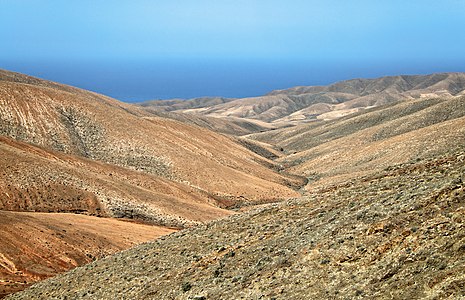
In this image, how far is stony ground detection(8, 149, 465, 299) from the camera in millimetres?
16422

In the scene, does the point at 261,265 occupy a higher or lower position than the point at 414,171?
lower

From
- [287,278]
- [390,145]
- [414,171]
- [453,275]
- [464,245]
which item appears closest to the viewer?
[453,275]

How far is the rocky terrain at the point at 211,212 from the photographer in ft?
59.0

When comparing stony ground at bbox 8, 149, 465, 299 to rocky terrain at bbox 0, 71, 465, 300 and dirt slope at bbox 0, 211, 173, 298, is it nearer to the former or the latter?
rocky terrain at bbox 0, 71, 465, 300

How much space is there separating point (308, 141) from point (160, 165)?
186ft

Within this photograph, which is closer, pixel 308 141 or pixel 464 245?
pixel 464 245

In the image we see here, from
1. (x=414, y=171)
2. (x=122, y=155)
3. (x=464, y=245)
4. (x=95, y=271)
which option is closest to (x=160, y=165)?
(x=122, y=155)

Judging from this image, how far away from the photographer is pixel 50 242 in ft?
117

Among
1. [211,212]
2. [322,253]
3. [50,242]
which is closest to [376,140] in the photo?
[211,212]

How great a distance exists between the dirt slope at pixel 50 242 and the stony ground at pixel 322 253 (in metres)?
4.05

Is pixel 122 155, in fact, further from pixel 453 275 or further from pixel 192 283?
pixel 453 275

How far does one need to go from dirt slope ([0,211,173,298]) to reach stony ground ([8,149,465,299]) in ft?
13.3

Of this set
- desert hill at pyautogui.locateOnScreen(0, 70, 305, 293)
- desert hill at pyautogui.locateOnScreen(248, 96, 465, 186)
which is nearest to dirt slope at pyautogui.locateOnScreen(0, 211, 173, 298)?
desert hill at pyautogui.locateOnScreen(0, 70, 305, 293)

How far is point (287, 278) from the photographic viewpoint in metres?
19.2
